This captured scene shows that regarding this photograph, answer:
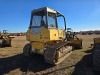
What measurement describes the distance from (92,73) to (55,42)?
3.39 meters

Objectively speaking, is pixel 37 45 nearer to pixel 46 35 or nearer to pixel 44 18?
pixel 46 35

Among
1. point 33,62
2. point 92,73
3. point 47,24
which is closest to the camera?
point 92,73

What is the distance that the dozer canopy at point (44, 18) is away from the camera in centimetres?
917

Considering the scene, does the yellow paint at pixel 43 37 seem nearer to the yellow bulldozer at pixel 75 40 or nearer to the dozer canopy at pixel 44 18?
the dozer canopy at pixel 44 18

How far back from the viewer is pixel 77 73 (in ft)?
24.0

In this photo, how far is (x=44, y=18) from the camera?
938 centimetres

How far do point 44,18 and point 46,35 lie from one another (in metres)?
1.30

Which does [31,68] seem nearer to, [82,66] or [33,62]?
[33,62]

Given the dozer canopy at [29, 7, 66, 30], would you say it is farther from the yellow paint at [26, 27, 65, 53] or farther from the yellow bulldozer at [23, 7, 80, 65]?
the yellow paint at [26, 27, 65, 53]

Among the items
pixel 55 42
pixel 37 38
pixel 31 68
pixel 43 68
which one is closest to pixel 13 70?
pixel 31 68

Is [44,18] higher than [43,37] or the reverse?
higher

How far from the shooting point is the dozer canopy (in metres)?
9.17

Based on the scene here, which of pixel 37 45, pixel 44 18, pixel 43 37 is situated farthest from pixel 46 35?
pixel 44 18

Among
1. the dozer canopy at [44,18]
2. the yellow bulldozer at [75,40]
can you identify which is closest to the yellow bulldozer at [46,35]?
the dozer canopy at [44,18]
